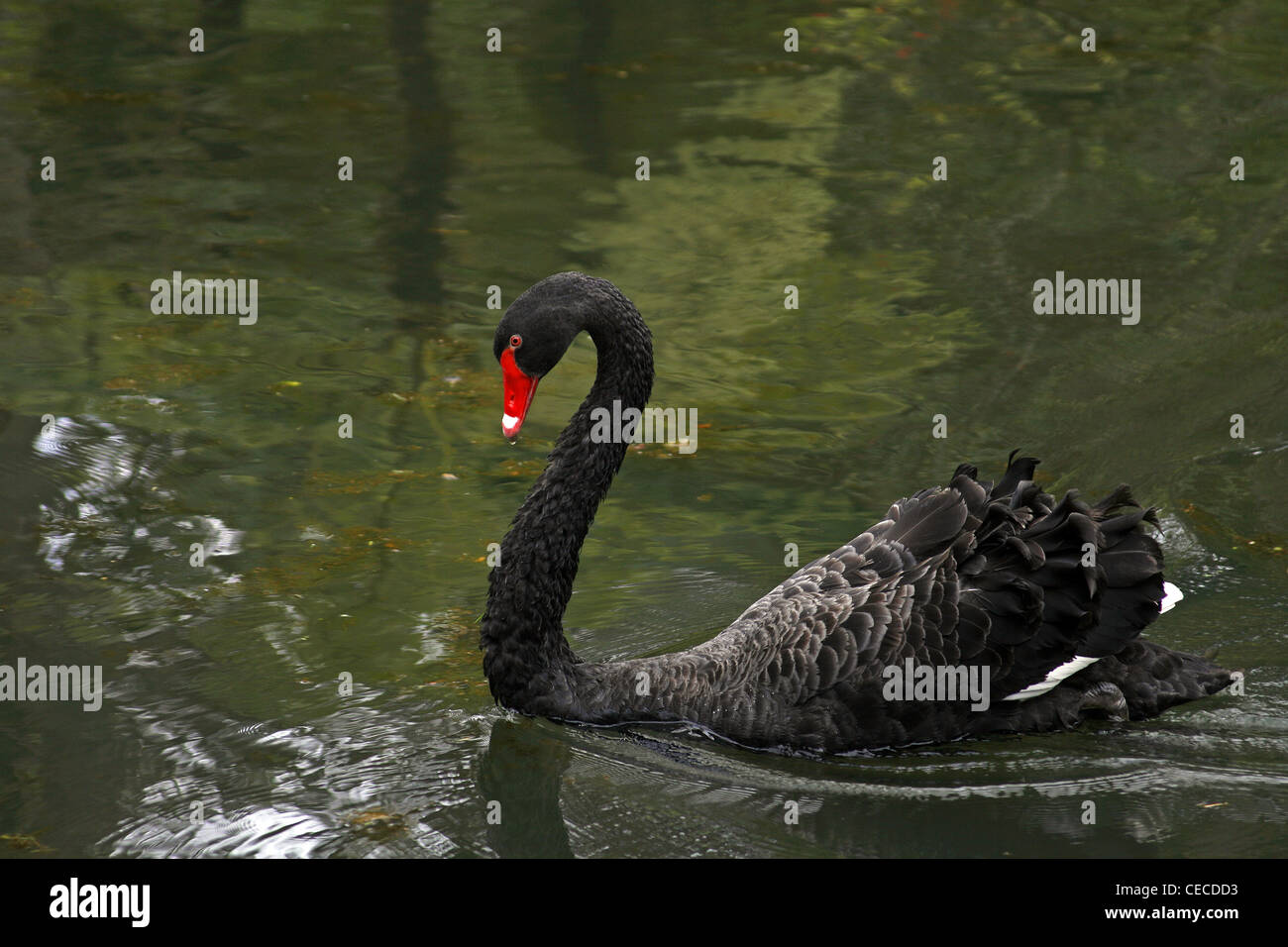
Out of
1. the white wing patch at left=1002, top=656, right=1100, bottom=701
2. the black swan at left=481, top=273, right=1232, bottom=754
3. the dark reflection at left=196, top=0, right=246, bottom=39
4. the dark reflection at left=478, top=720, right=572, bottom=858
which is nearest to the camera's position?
the dark reflection at left=478, top=720, right=572, bottom=858

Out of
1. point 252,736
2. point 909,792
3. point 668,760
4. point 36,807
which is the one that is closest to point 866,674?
point 909,792

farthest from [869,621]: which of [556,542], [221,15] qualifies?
[221,15]

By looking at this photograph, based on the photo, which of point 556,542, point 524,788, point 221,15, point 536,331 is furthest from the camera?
point 221,15

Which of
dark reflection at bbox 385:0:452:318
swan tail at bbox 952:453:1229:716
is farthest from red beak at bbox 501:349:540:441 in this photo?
dark reflection at bbox 385:0:452:318

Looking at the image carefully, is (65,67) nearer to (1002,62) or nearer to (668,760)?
(1002,62)

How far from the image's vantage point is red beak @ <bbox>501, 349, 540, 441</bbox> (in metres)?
5.05

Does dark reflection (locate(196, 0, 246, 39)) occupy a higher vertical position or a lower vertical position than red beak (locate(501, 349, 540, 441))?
higher

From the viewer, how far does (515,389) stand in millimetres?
5098

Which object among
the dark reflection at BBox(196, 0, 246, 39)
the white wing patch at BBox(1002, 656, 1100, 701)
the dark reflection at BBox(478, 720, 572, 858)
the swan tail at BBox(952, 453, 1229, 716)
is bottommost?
the dark reflection at BBox(478, 720, 572, 858)

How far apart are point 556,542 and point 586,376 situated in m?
3.33

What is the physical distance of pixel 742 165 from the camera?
11352 millimetres

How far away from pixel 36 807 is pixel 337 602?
1610 mm

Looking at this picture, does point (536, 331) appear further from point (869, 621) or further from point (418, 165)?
point (418, 165)

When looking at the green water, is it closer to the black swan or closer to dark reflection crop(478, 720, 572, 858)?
dark reflection crop(478, 720, 572, 858)
